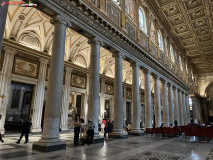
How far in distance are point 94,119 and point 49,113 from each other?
2611mm

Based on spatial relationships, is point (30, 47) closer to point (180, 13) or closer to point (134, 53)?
point (134, 53)

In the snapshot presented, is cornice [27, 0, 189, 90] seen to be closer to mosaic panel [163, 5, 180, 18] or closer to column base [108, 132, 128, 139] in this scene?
column base [108, 132, 128, 139]

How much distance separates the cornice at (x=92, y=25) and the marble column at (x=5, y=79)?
5386mm

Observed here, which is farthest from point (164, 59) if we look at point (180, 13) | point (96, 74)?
point (96, 74)

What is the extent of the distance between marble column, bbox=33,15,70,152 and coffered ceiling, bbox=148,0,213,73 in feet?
46.1

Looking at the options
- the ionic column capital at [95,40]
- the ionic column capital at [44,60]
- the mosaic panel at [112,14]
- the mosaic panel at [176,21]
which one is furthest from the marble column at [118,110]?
the mosaic panel at [176,21]

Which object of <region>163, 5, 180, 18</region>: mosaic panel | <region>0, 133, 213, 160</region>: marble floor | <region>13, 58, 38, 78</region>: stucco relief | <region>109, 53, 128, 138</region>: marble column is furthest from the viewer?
<region>163, 5, 180, 18</region>: mosaic panel

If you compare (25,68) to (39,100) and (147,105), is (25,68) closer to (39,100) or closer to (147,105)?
(39,100)

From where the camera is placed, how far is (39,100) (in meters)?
11.9

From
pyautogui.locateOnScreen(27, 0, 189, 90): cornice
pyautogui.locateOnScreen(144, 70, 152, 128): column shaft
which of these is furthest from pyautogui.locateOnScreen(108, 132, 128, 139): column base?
pyautogui.locateOnScreen(27, 0, 189, 90): cornice

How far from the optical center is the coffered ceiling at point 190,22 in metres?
18.0

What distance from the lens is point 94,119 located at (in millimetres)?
7961

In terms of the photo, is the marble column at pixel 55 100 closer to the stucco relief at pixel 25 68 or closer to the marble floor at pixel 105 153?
the marble floor at pixel 105 153

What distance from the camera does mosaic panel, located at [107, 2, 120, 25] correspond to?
1046 cm
